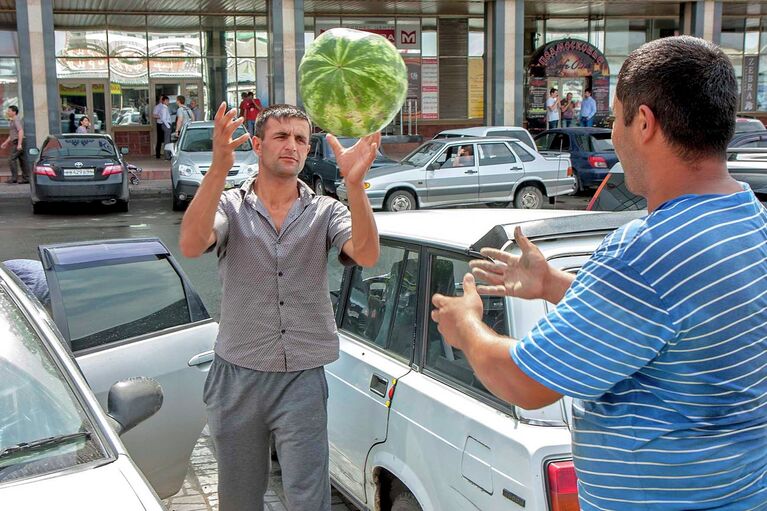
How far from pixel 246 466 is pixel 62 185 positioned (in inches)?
595

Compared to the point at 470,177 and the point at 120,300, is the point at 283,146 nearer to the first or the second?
the point at 120,300

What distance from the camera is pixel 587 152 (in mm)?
20141

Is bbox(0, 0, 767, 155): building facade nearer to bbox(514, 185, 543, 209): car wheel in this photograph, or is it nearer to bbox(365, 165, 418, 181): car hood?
bbox(365, 165, 418, 181): car hood

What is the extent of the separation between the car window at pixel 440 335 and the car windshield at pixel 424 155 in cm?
1394

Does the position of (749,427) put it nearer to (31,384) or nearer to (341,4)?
(31,384)

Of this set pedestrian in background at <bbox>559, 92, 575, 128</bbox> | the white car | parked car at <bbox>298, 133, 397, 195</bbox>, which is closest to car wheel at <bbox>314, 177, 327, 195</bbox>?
parked car at <bbox>298, 133, 397, 195</bbox>

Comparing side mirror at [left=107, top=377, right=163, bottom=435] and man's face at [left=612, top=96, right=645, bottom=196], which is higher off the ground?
man's face at [left=612, top=96, right=645, bottom=196]

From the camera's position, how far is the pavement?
4.80 meters

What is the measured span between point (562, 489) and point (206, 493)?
2880mm

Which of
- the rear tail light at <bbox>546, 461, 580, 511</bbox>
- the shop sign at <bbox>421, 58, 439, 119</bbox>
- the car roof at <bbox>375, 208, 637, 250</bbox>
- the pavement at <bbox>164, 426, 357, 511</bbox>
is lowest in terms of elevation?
the pavement at <bbox>164, 426, 357, 511</bbox>

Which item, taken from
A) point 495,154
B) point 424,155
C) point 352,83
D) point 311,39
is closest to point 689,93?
point 352,83

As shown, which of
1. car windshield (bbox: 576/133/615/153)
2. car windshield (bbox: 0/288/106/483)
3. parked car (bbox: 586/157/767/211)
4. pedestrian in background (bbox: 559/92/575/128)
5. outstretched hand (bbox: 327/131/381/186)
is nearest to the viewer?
car windshield (bbox: 0/288/106/483)

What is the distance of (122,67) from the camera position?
2848 centimetres

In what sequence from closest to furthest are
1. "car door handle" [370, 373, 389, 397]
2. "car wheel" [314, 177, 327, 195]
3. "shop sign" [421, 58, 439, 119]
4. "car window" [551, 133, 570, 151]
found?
1. "car door handle" [370, 373, 389, 397]
2. "car wheel" [314, 177, 327, 195]
3. "car window" [551, 133, 570, 151]
4. "shop sign" [421, 58, 439, 119]
